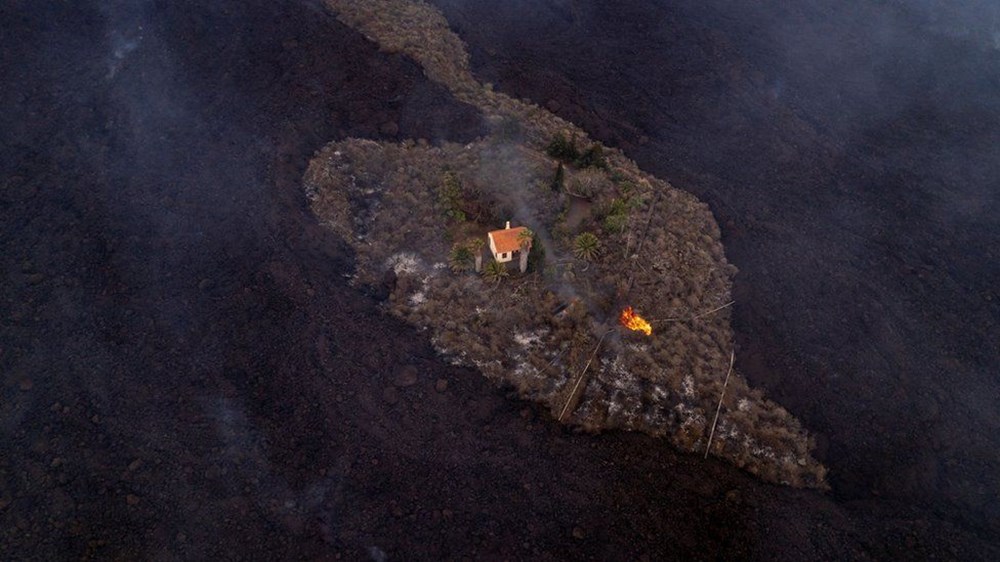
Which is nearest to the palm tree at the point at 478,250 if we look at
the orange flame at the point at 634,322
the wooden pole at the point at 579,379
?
the wooden pole at the point at 579,379

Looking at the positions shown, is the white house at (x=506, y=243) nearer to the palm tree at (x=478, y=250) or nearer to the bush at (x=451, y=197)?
the palm tree at (x=478, y=250)

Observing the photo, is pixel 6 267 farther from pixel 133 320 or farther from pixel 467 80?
pixel 467 80

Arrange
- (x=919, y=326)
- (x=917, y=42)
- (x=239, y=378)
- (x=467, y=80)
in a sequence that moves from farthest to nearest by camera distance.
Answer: (x=917, y=42) → (x=467, y=80) → (x=919, y=326) → (x=239, y=378)

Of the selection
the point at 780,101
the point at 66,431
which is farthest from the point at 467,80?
the point at 66,431

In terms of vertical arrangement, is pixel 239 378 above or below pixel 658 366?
below

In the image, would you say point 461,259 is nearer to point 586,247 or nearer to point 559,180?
point 586,247

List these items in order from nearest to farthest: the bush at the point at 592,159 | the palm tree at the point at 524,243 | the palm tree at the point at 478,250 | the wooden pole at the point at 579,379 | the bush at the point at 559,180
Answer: the wooden pole at the point at 579,379, the palm tree at the point at 524,243, the palm tree at the point at 478,250, the bush at the point at 559,180, the bush at the point at 592,159
